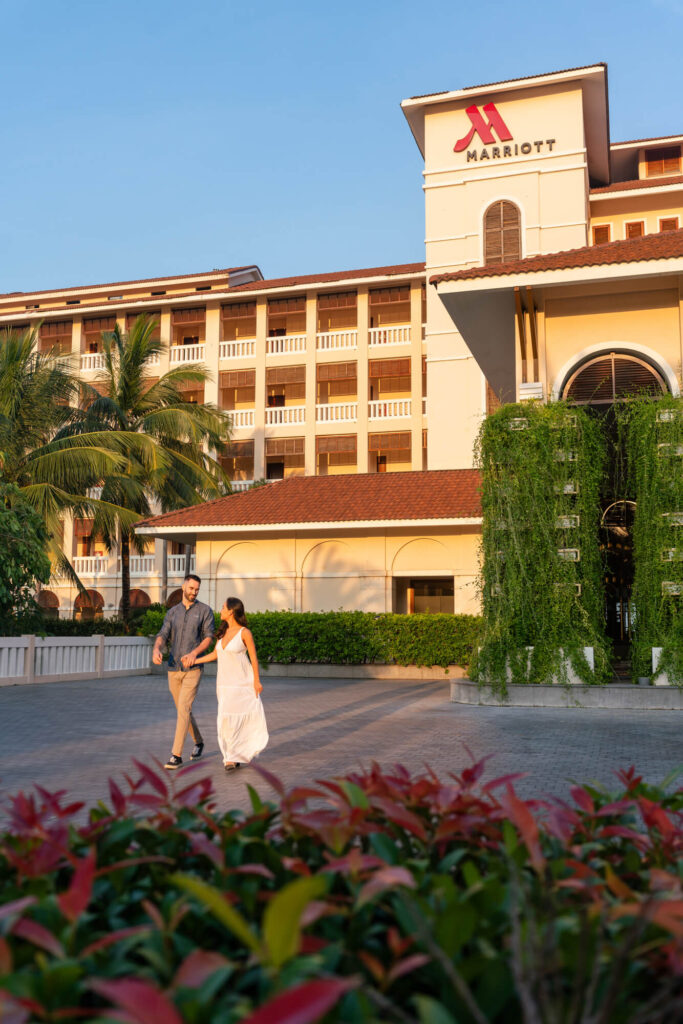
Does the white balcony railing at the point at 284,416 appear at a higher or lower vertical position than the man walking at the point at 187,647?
higher

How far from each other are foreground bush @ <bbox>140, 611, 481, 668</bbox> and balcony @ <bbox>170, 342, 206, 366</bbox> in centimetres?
2659

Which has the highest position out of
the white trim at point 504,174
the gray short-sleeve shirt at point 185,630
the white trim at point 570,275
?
the white trim at point 504,174

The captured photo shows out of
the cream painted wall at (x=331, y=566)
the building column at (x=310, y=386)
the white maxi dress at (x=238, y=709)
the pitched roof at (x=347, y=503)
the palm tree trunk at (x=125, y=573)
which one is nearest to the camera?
the white maxi dress at (x=238, y=709)

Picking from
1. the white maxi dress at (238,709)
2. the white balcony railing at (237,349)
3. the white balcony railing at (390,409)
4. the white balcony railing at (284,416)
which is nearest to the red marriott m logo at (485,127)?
the white balcony railing at (390,409)

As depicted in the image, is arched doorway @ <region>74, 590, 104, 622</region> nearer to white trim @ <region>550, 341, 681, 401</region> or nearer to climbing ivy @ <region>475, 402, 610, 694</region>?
white trim @ <region>550, 341, 681, 401</region>

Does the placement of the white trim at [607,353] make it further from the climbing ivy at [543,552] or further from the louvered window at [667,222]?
the louvered window at [667,222]

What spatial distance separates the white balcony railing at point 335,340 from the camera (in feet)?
153

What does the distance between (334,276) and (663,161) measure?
55.6 ft

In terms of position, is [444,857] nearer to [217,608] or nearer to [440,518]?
[440,518]

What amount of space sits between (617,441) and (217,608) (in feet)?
46.3

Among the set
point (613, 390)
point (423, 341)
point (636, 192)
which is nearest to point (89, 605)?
point (423, 341)

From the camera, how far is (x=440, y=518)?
80.0ft

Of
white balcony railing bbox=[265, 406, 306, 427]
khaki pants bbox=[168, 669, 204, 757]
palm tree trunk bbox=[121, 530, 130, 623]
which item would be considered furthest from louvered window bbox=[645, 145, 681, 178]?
khaki pants bbox=[168, 669, 204, 757]

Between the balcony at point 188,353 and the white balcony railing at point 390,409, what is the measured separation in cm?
993
